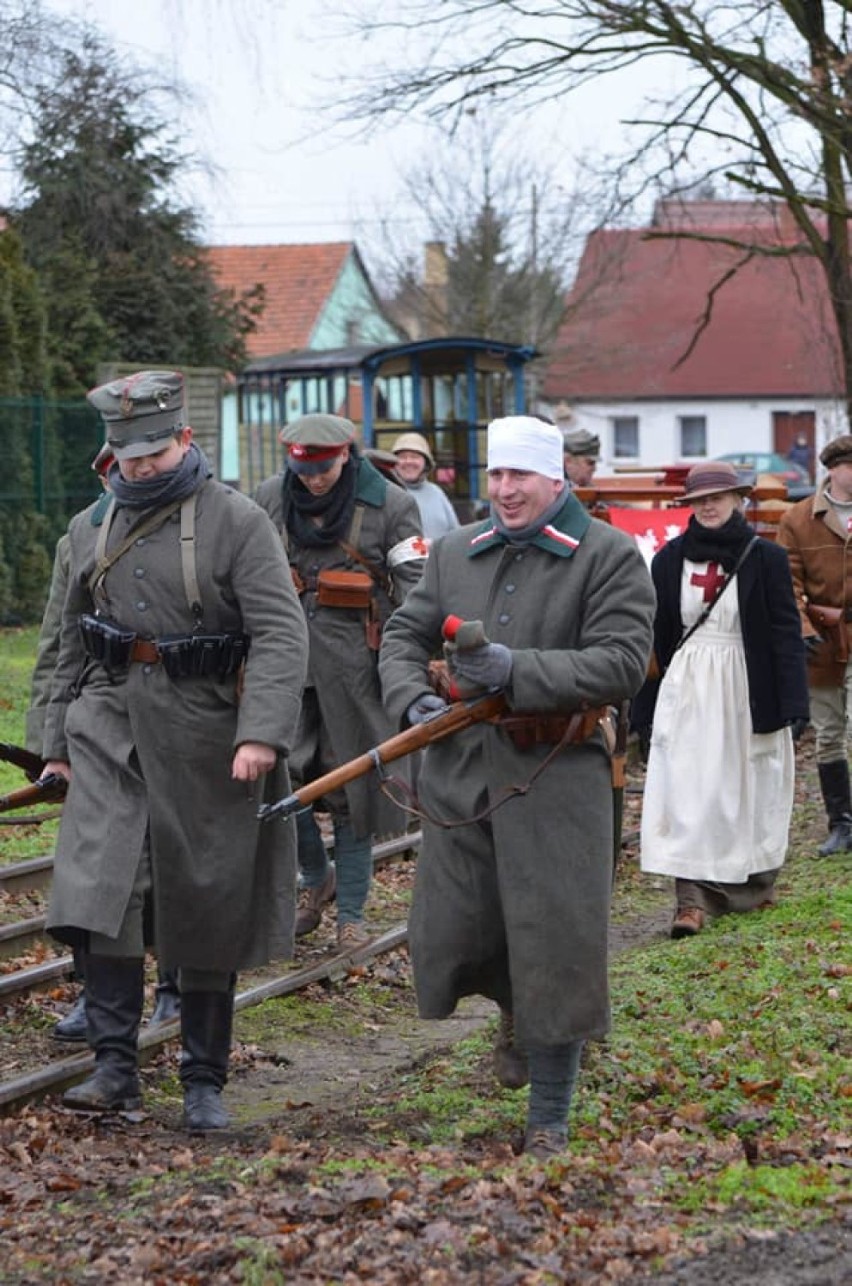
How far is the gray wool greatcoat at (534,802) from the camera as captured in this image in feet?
19.8

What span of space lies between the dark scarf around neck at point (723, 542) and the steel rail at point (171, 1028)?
2188 millimetres

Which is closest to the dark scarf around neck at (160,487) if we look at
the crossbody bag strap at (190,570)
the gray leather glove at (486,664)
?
the crossbody bag strap at (190,570)

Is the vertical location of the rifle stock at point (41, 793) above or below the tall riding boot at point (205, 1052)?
above

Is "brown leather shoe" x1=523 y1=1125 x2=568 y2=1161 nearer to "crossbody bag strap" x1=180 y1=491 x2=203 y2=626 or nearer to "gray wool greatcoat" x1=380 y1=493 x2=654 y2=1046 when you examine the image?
"gray wool greatcoat" x1=380 y1=493 x2=654 y2=1046

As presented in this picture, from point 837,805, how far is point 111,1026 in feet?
19.3

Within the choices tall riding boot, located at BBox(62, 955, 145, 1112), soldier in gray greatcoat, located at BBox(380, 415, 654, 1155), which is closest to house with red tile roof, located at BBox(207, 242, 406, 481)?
tall riding boot, located at BBox(62, 955, 145, 1112)

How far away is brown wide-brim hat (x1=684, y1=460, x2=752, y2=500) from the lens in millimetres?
9594

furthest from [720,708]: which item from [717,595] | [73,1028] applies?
[73,1028]

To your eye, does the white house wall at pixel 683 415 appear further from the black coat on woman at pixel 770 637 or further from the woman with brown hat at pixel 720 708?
the black coat on woman at pixel 770 637

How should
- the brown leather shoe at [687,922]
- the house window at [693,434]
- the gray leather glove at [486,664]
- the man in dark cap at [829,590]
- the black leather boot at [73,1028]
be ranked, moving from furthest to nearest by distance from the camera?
the house window at [693,434], the man in dark cap at [829,590], the brown leather shoe at [687,922], the black leather boot at [73,1028], the gray leather glove at [486,664]

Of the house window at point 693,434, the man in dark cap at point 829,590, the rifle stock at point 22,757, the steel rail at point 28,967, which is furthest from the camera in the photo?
the house window at point 693,434

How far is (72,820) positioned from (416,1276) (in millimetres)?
2239

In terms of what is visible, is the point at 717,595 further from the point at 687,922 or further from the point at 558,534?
the point at 558,534

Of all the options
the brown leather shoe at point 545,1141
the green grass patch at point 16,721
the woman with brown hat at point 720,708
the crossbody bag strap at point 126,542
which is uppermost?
the crossbody bag strap at point 126,542
